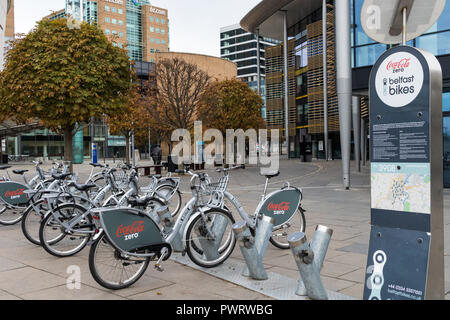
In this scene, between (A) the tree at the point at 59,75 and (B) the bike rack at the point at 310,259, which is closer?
(B) the bike rack at the point at 310,259

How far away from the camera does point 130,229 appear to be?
15.5 ft

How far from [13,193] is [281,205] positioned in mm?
5736

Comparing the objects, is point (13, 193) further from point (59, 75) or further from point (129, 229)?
point (59, 75)

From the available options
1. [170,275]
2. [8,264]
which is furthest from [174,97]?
[170,275]

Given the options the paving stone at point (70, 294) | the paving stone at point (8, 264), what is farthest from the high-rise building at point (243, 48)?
the paving stone at point (70, 294)

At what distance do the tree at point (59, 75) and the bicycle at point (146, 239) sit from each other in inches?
401

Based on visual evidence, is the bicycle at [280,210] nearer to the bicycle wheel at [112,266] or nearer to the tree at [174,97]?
the bicycle wheel at [112,266]

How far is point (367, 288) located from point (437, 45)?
13252 millimetres

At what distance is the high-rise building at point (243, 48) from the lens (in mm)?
118312

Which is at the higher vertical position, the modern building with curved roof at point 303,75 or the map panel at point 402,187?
the modern building with curved roof at point 303,75

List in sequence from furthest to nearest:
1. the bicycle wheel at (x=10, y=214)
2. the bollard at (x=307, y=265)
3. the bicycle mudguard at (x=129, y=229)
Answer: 1. the bicycle wheel at (x=10, y=214)
2. the bicycle mudguard at (x=129, y=229)
3. the bollard at (x=307, y=265)

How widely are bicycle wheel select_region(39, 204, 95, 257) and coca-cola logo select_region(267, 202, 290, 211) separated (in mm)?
2429

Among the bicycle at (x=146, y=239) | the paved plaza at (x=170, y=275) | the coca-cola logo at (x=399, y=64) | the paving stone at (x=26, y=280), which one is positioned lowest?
the paved plaza at (x=170, y=275)

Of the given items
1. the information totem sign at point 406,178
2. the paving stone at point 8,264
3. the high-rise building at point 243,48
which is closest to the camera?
the information totem sign at point 406,178
